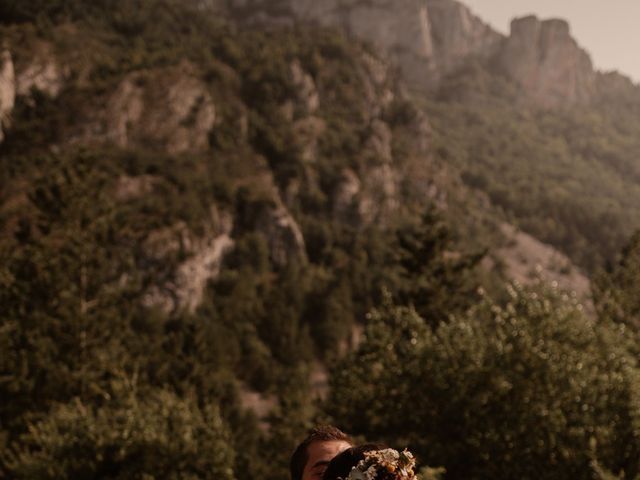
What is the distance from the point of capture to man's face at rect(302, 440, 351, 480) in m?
4.82

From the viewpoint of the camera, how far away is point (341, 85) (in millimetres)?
192500

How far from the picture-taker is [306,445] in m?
5.05

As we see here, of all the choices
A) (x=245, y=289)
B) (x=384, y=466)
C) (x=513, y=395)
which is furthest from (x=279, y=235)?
(x=384, y=466)

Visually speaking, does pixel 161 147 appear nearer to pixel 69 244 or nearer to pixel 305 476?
pixel 69 244

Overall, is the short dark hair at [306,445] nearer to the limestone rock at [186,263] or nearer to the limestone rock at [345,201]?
the limestone rock at [186,263]

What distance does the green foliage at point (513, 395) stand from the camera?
14656mm

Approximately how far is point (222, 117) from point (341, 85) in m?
61.9

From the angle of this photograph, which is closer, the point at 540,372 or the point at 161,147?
the point at 540,372

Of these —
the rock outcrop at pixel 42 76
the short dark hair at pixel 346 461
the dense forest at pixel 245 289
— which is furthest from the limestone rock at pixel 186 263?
the short dark hair at pixel 346 461

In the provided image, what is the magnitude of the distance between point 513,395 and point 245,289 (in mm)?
94815

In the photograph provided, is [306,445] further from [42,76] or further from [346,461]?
[42,76]

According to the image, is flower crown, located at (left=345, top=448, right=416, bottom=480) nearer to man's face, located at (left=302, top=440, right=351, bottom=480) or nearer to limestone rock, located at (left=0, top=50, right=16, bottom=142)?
man's face, located at (left=302, top=440, right=351, bottom=480)

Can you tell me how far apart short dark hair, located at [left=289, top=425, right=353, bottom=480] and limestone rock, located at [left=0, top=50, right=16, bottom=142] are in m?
126

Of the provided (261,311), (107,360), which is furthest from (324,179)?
(107,360)
